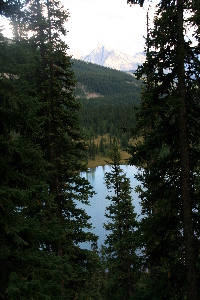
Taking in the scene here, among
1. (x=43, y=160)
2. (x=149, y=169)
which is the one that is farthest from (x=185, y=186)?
(x=43, y=160)

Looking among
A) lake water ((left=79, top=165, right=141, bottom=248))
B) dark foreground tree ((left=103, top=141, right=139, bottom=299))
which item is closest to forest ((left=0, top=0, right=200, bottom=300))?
dark foreground tree ((left=103, top=141, right=139, bottom=299))

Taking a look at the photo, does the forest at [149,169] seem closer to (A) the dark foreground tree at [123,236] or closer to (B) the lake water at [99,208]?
(A) the dark foreground tree at [123,236]

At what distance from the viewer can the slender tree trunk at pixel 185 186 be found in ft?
27.0

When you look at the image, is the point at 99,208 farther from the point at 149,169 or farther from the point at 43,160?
the point at 43,160

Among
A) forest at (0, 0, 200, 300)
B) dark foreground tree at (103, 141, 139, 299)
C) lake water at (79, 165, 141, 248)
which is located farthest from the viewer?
lake water at (79, 165, 141, 248)

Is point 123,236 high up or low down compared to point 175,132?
down

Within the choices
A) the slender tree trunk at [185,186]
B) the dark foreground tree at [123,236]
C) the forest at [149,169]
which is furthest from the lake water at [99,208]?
the slender tree trunk at [185,186]

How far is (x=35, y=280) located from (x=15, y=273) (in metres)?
0.58

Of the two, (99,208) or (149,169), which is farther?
(99,208)

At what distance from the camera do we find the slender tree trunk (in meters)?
8.22

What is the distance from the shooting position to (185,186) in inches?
336

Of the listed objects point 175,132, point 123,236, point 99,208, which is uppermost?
point 175,132

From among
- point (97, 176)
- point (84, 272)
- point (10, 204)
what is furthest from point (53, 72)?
point (97, 176)

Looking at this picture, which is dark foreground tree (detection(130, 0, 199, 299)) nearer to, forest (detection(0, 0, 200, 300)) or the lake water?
forest (detection(0, 0, 200, 300))
